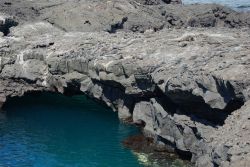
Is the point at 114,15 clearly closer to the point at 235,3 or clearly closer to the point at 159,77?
the point at 159,77

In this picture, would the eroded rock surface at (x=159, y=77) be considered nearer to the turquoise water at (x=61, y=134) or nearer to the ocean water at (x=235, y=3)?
the turquoise water at (x=61, y=134)

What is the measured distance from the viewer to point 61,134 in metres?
46.6

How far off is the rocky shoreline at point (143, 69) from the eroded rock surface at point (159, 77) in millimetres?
87

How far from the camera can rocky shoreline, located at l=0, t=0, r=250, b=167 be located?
107 ft

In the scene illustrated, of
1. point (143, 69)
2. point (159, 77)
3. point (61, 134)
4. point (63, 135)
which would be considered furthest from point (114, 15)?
point (159, 77)

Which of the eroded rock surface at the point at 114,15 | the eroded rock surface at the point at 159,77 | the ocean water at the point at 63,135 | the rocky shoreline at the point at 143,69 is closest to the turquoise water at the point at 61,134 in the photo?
the ocean water at the point at 63,135

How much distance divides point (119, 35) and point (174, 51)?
32.6ft

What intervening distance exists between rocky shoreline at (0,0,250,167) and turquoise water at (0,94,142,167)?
228 centimetres

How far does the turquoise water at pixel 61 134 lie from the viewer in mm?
40219

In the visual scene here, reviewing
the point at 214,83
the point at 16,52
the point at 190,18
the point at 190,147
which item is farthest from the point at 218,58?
the point at 190,18

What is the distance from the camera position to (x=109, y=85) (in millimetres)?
46562

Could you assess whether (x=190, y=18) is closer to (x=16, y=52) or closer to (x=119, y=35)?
(x=119, y=35)

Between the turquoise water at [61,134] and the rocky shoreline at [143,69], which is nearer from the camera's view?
the rocky shoreline at [143,69]

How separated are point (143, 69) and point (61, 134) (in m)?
11.2
